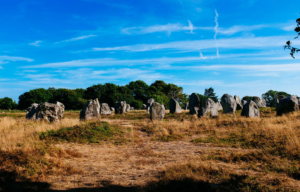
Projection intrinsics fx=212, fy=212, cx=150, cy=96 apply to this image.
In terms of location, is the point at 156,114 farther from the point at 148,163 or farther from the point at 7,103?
the point at 7,103

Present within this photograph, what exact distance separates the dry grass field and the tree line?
44583mm

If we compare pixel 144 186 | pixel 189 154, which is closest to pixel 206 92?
pixel 189 154

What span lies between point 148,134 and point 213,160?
22.4 ft

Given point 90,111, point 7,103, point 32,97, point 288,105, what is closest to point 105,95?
point 32,97

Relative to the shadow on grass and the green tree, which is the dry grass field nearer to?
the shadow on grass

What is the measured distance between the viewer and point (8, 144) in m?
8.70

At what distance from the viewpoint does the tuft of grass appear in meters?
11.9

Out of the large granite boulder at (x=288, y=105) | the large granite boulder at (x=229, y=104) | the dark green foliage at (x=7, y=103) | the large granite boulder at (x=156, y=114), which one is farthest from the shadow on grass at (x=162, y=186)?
the dark green foliage at (x=7, y=103)

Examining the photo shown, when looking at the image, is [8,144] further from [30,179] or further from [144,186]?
[144,186]

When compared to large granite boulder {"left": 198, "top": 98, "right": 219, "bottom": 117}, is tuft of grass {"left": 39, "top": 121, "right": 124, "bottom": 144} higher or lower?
lower

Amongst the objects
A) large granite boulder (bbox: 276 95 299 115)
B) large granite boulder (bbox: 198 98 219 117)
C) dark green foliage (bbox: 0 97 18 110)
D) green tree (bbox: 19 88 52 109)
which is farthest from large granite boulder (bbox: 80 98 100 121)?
dark green foliage (bbox: 0 97 18 110)

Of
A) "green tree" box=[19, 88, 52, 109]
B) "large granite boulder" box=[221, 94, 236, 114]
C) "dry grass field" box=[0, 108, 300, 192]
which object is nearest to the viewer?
"dry grass field" box=[0, 108, 300, 192]

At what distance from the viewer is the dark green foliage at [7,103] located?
206 ft

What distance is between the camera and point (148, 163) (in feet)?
25.3
